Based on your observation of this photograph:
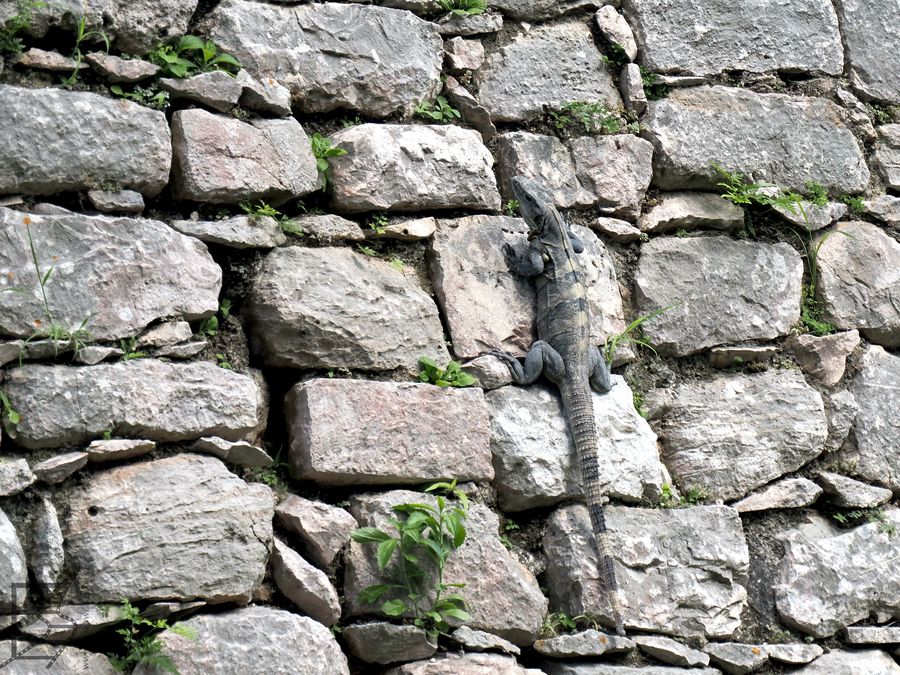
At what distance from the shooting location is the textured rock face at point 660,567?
15.8 feet

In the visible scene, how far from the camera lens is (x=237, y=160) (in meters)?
4.69

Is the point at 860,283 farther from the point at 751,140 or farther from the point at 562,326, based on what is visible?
the point at 562,326

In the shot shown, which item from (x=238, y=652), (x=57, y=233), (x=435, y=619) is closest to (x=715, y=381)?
(x=435, y=619)

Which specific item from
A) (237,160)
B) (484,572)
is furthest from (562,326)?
(237,160)

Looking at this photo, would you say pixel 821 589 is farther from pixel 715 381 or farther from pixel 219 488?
pixel 219 488

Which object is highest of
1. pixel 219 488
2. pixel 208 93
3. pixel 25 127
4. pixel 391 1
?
pixel 391 1

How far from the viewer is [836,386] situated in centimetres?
593

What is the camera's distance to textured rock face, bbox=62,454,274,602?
388 centimetres

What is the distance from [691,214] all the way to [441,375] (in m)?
1.91

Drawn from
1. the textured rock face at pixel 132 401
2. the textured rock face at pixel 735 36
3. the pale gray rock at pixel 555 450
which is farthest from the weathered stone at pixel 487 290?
the textured rock face at pixel 735 36

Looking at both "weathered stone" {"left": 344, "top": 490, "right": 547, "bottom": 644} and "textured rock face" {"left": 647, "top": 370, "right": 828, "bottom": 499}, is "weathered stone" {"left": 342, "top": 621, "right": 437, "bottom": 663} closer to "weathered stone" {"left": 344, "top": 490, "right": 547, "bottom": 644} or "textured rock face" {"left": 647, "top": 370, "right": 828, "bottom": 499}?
"weathered stone" {"left": 344, "top": 490, "right": 547, "bottom": 644}

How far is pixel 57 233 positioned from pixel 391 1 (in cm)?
219

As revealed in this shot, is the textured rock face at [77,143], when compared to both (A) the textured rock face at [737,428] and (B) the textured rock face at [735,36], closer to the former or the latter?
(A) the textured rock face at [737,428]

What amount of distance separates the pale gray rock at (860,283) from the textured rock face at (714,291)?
224 millimetres
